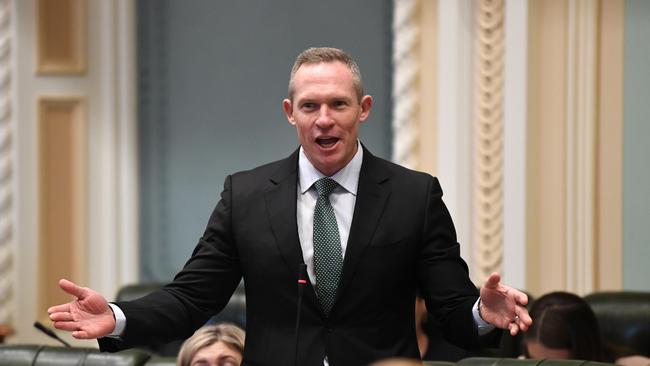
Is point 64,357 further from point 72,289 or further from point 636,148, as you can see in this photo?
point 636,148

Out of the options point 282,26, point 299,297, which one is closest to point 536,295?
point 282,26

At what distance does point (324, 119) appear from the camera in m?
2.24

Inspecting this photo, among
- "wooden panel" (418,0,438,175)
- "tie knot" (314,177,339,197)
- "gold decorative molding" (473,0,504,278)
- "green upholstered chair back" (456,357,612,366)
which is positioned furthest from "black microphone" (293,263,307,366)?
"wooden panel" (418,0,438,175)

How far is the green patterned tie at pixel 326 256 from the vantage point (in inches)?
90.4

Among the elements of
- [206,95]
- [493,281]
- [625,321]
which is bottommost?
[625,321]

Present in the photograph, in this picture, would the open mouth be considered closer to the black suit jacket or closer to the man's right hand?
the black suit jacket

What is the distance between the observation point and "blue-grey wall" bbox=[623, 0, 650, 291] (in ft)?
15.9

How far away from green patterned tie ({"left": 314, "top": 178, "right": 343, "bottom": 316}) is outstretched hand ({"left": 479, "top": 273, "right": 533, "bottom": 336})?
30cm

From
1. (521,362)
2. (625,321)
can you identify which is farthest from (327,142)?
(625,321)

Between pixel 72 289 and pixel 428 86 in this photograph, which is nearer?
pixel 72 289

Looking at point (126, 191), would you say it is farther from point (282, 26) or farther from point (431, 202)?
point (431, 202)

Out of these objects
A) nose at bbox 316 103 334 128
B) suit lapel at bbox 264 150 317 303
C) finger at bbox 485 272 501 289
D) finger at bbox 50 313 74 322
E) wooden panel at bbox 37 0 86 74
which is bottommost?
finger at bbox 50 313 74 322

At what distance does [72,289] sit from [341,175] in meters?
0.60

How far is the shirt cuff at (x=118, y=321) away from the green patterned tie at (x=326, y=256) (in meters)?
0.39
